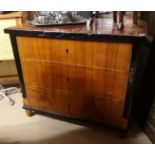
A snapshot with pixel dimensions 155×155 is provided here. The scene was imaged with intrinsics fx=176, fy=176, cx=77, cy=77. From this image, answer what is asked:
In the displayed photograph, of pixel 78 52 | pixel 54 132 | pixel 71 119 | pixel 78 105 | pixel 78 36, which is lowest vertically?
pixel 54 132

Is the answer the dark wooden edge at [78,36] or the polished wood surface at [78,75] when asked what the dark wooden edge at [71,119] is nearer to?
the polished wood surface at [78,75]

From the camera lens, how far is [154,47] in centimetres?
144

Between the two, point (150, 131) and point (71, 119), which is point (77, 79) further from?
point (150, 131)

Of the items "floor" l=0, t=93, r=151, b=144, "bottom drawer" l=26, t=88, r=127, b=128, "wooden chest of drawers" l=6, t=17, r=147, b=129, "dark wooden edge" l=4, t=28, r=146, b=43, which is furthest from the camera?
"floor" l=0, t=93, r=151, b=144

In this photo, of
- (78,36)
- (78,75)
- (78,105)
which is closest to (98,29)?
(78,36)

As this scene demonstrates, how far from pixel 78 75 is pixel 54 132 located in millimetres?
627

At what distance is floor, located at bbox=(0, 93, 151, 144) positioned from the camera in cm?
152

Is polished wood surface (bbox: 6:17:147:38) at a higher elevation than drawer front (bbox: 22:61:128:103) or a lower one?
higher

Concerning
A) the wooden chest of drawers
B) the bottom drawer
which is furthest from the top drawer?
the bottom drawer

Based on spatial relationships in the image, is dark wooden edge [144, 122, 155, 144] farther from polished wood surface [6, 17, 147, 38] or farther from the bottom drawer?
polished wood surface [6, 17, 147, 38]

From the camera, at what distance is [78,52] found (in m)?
1.25

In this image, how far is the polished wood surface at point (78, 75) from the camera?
3.95 feet

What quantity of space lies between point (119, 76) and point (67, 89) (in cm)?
45
